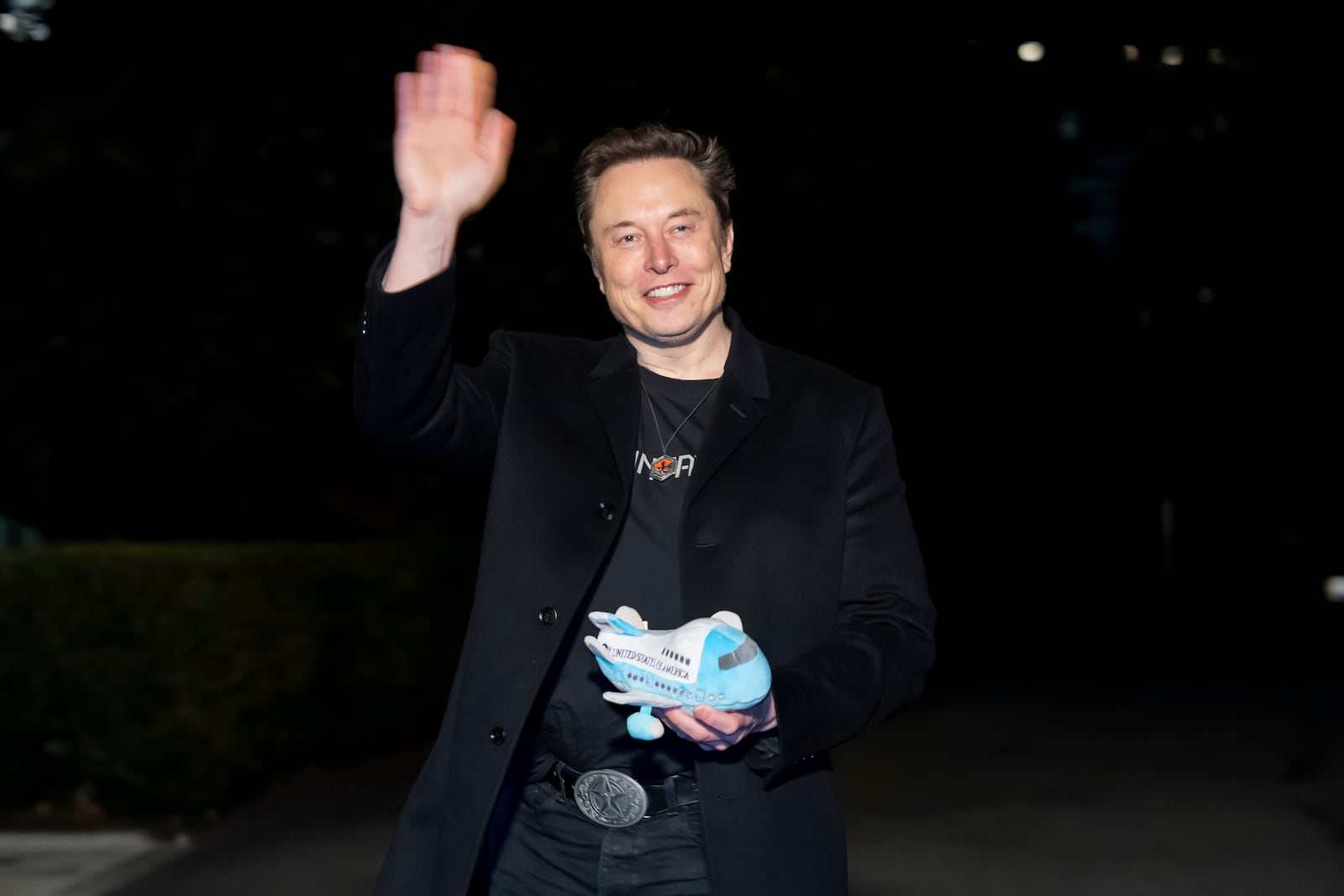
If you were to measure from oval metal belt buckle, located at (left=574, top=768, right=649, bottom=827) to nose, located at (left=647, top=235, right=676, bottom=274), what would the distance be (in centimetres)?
87

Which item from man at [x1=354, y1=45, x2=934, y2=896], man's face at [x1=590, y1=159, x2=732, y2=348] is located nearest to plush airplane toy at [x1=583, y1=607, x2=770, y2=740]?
man at [x1=354, y1=45, x2=934, y2=896]

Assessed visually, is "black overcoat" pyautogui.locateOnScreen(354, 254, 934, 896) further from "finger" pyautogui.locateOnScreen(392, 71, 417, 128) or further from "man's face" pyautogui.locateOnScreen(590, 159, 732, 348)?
"finger" pyautogui.locateOnScreen(392, 71, 417, 128)

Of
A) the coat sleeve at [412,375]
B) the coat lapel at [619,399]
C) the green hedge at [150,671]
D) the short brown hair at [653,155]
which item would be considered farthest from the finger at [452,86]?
the green hedge at [150,671]

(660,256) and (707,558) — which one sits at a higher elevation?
(660,256)

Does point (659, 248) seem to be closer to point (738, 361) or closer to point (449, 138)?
point (738, 361)

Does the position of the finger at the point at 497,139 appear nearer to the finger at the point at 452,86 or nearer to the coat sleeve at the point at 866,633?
the finger at the point at 452,86

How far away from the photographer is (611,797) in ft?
9.75

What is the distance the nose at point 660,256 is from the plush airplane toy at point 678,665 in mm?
736

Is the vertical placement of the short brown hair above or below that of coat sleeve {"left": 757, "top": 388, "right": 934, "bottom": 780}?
above

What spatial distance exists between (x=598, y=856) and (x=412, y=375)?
85 centimetres

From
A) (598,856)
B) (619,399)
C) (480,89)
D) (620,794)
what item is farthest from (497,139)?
(598,856)

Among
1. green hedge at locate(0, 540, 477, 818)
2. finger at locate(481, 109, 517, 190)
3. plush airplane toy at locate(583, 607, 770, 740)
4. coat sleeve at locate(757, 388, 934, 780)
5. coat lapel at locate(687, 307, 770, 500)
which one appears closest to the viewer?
plush airplane toy at locate(583, 607, 770, 740)

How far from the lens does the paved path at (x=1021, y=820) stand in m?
7.93

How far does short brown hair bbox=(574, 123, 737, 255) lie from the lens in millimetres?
3246
